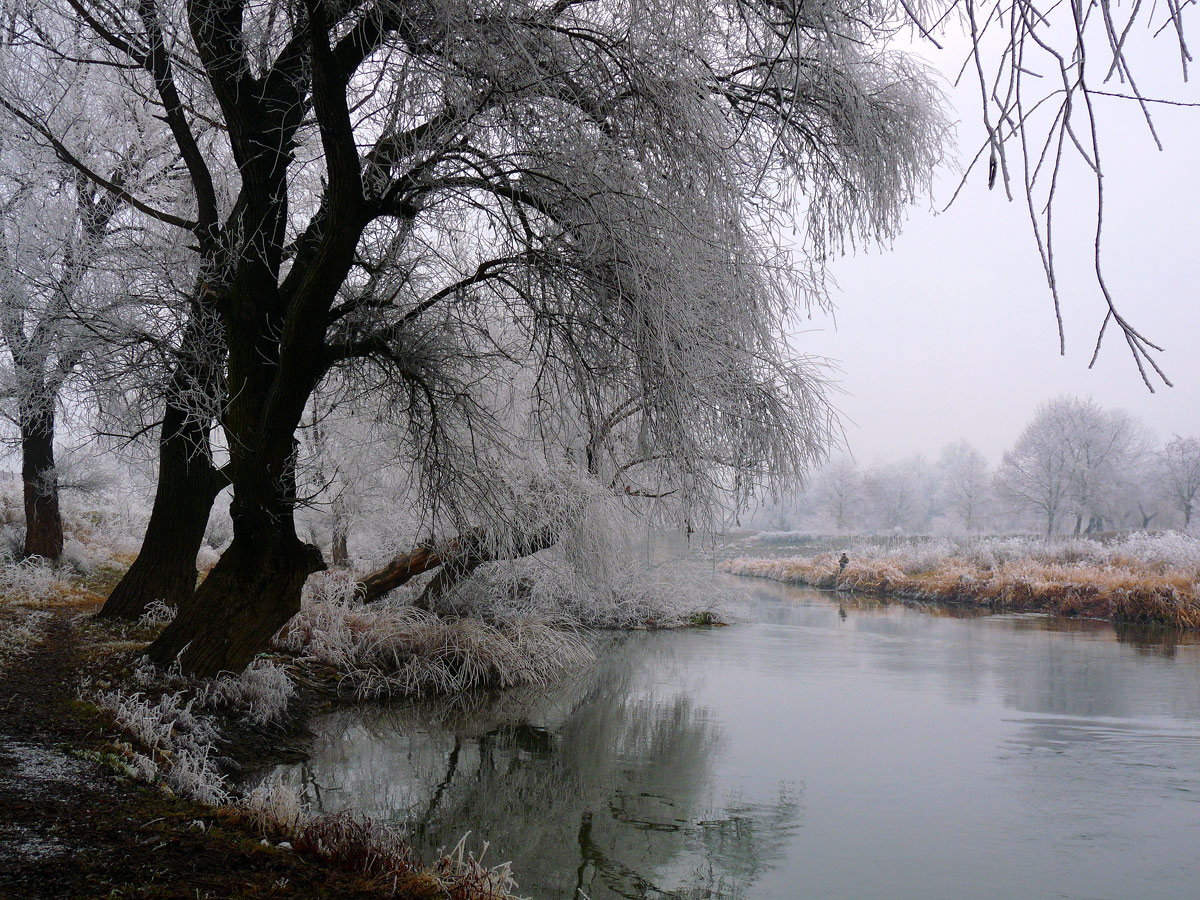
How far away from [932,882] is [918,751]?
2.51m

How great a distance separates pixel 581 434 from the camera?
5.30m

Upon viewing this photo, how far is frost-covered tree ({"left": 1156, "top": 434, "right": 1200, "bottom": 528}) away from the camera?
1270 inches

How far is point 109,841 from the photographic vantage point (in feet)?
9.86

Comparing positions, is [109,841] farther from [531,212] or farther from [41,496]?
[41,496]

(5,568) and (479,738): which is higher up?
(5,568)

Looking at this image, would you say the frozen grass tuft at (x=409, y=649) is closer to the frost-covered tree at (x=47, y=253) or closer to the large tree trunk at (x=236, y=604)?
the large tree trunk at (x=236, y=604)

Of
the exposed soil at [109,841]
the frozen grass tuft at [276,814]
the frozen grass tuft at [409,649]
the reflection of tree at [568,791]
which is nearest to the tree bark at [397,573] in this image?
the frozen grass tuft at [409,649]

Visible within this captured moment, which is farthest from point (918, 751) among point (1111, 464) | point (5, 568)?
point (1111, 464)

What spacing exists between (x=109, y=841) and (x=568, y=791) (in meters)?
3.07

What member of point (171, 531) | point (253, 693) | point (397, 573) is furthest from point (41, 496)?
point (253, 693)

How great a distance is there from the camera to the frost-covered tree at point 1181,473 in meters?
32.2

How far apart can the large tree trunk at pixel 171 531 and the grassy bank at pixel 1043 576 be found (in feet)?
47.5

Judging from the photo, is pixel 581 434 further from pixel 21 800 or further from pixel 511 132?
pixel 21 800

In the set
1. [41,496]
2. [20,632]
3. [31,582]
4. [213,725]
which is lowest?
[213,725]
